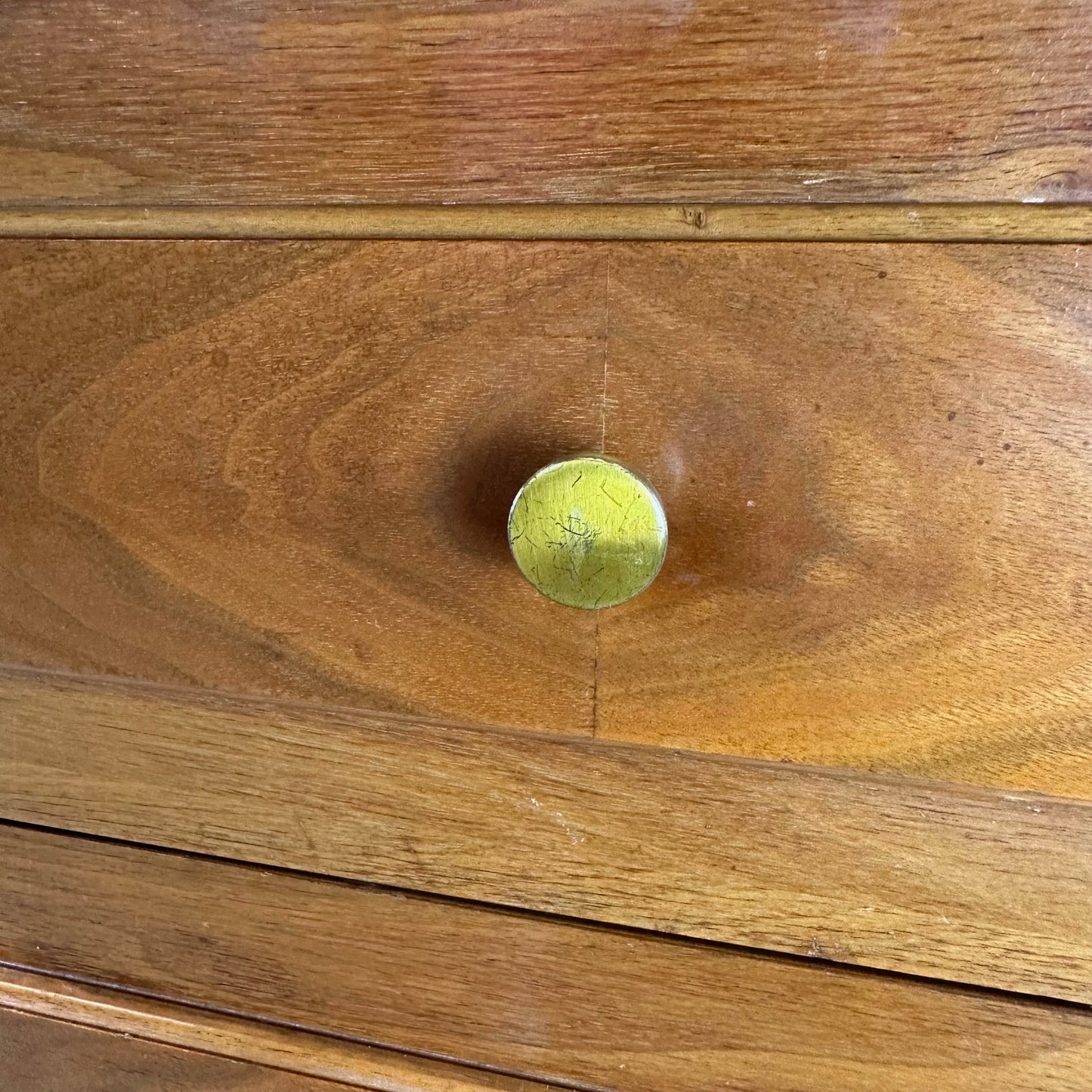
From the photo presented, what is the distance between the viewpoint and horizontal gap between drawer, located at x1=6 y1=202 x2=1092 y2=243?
28 cm

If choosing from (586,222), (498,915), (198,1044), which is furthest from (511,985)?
(586,222)

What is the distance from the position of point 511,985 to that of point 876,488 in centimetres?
23

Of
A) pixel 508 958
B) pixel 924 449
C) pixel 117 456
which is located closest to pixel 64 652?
pixel 117 456

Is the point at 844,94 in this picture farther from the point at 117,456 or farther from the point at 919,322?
the point at 117,456

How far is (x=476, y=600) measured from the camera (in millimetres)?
332

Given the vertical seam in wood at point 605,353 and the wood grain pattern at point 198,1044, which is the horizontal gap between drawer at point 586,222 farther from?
the wood grain pattern at point 198,1044

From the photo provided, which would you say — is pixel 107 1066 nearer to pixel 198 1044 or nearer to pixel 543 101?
pixel 198 1044

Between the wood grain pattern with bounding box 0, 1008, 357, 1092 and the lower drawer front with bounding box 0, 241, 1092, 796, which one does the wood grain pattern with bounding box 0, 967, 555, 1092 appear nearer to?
the wood grain pattern with bounding box 0, 1008, 357, 1092

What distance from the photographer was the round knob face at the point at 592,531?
29 centimetres

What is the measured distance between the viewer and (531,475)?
0.31 meters

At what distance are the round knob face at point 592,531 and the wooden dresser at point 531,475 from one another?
25mm

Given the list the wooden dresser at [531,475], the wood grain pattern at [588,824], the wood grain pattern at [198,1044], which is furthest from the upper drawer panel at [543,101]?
the wood grain pattern at [198,1044]

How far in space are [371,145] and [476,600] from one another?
0.16m

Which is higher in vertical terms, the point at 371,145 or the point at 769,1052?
the point at 371,145
